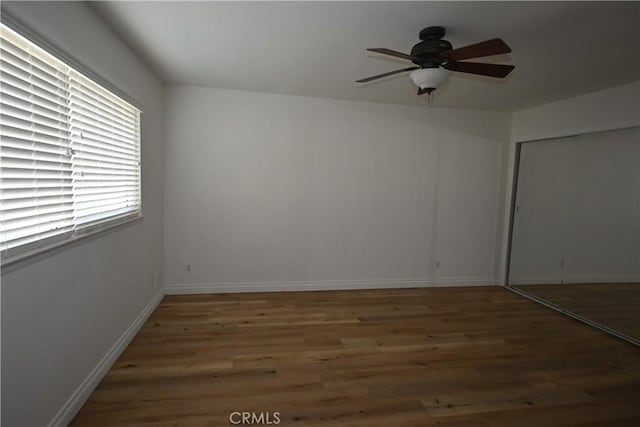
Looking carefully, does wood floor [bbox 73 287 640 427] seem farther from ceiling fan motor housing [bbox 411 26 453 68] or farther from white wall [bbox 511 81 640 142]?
ceiling fan motor housing [bbox 411 26 453 68]

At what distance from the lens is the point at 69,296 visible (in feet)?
5.63

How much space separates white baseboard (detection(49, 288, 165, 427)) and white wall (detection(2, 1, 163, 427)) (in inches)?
1.6

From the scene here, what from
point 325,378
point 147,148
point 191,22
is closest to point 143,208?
point 147,148

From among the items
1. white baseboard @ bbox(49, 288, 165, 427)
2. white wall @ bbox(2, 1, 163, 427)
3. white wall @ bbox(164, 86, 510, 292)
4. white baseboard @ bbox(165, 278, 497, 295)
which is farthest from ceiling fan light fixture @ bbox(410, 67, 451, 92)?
white baseboard @ bbox(49, 288, 165, 427)

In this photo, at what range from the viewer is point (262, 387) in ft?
6.88

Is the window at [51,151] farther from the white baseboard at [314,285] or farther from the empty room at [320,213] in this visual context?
the white baseboard at [314,285]

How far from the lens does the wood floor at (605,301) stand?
301cm

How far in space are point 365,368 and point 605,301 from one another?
2883 mm

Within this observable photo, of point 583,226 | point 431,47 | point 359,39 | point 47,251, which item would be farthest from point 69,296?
point 583,226

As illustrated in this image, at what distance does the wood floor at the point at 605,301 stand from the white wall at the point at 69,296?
463 cm

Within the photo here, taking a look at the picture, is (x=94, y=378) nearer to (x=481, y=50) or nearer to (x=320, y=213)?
(x=320, y=213)

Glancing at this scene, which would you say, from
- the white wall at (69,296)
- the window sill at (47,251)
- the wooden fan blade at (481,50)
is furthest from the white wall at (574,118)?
the window sill at (47,251)

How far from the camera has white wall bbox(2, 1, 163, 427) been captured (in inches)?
52.7

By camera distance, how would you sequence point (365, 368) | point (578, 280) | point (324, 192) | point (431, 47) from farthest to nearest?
point (324, 192) → point (578, 280) → point (365, 368) → point (431, 47)
